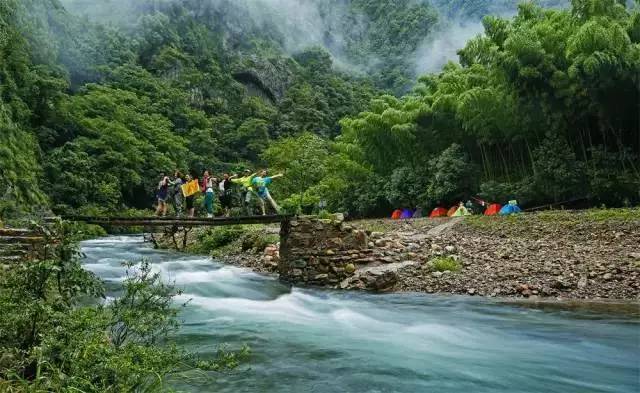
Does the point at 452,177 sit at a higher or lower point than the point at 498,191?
higher

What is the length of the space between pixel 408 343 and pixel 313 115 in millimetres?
71527

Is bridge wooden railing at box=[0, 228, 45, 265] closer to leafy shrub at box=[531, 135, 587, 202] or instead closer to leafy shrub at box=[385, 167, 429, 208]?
leafy shrub at box=[531, 135, 587, 202]

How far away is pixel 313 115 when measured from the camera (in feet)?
260

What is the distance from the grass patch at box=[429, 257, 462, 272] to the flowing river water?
1590 millimetres

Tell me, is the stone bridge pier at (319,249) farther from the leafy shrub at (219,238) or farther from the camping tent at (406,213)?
the camping tent at (406,213)

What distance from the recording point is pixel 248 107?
3093 inches

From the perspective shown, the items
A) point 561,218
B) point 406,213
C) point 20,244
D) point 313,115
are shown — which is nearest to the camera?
point 20,244

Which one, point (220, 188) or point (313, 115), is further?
point (313, 115)

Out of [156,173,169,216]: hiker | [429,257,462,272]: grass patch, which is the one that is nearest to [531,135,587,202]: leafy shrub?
[429,257,462,272]: grass patch

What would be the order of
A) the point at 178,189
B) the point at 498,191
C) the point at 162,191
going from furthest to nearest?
1. the point at 498,191
2. the point at 178,189
3. the point at 162,191

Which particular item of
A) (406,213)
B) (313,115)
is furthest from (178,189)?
(313,115)

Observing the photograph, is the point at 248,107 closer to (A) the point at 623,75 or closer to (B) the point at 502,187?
(B) the point at 502,187

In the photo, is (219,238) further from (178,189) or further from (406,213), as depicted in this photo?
(406,213)

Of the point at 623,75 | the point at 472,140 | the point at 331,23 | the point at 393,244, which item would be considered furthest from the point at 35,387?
the point at 331,23
